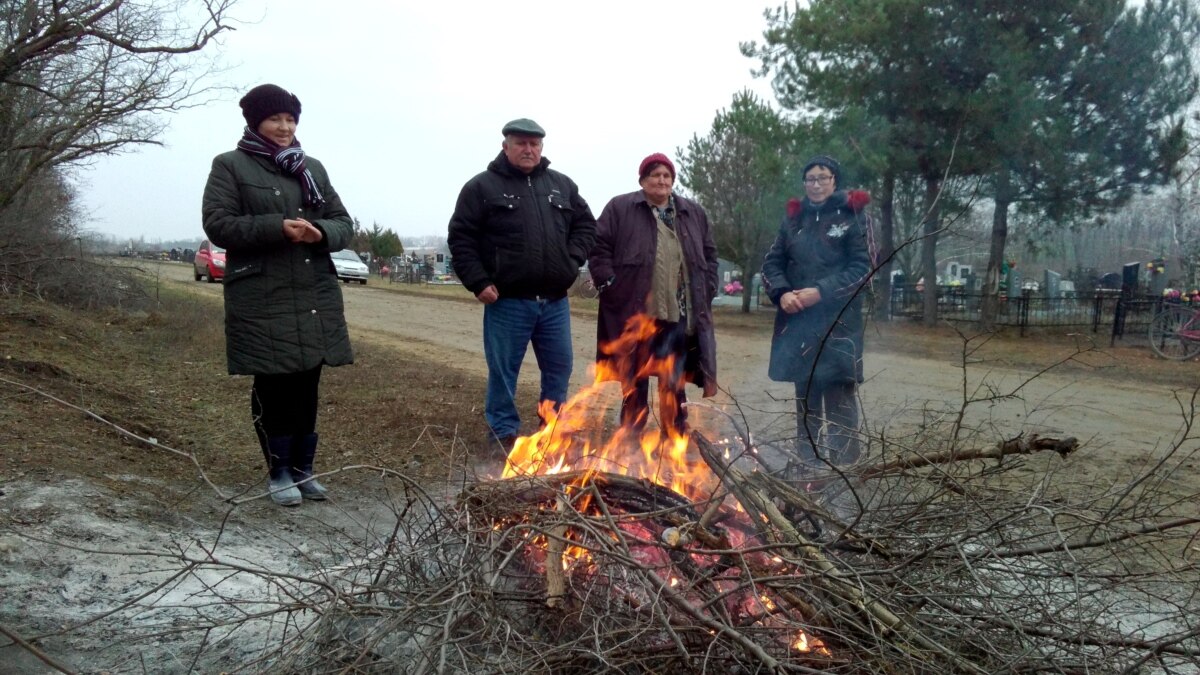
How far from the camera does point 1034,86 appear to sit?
12469 mm

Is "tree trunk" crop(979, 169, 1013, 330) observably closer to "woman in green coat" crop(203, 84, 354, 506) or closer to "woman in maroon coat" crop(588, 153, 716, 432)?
"woman in maroon coat" crop(588, 153, 716, 432)

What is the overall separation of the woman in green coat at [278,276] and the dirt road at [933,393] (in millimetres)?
1934

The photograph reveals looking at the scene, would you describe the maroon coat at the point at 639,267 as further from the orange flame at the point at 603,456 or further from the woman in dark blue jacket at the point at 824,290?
the orange flame at the point at 603,456

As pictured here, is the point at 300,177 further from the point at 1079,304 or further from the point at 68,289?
the point at 1079,304

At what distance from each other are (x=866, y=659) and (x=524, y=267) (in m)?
2.80

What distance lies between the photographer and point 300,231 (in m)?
3.79

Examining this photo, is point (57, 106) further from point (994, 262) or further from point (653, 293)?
point (994, 262)

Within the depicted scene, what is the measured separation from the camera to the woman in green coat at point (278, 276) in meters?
3.76

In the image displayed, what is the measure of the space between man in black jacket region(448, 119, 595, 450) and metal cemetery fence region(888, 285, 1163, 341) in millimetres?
11137

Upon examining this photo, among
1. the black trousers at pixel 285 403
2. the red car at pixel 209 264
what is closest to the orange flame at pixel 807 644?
the black trousers at pixel 285 403

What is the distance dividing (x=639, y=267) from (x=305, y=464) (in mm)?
1988

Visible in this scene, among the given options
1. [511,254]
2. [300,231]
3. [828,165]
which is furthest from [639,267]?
[300,231]

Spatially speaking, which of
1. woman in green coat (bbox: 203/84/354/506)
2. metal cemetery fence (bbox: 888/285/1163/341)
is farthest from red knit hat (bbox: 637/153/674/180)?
metal cemetery fence (bbox: 888/285/1163/341)

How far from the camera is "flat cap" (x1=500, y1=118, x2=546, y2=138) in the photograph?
14.6ft
